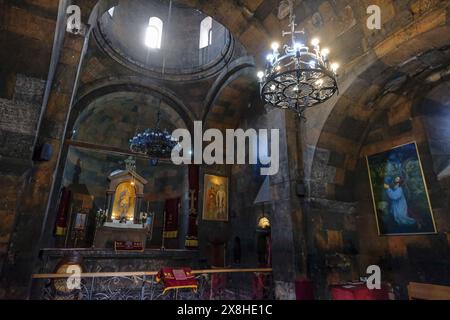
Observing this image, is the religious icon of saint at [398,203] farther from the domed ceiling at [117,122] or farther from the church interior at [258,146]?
the domed ceiling at [117,122]

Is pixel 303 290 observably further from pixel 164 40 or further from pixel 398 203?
pixel 164 40

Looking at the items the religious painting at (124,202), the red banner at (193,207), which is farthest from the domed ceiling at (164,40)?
the religious painting at (124,202)

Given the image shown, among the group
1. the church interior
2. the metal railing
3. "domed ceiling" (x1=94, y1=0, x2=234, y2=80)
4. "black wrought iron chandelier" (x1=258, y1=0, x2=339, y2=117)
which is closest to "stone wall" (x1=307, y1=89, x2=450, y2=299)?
the church interior

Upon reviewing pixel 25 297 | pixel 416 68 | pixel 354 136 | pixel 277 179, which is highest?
pixel 416 68

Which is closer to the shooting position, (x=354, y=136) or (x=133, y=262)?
(x=354, y=136)

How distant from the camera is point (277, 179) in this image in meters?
6.61

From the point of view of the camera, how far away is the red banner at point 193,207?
33.6 ft

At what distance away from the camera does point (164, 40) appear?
12.4 meters

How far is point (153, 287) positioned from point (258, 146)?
617 cm

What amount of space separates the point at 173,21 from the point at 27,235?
38.4 feet

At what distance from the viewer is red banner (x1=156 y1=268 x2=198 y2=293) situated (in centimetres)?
488

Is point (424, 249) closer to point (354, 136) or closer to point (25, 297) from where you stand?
point (354, 136)

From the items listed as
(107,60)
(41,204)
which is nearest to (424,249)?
(41,204)

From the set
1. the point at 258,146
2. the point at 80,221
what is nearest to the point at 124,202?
the point at 80,221
